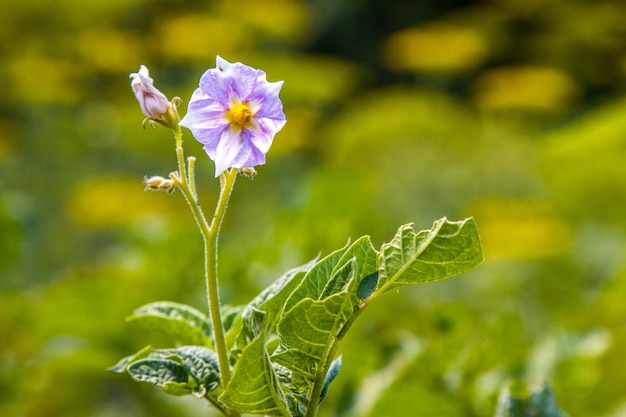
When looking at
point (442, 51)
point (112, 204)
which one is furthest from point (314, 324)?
point (442, 51)

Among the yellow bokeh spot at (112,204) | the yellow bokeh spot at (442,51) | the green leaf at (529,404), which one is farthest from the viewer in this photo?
the yellow bokeh spot at (442,51)

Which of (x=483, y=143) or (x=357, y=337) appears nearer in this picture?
(x=357, y=337)

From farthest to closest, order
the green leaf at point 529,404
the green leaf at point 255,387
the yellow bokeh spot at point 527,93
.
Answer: the yellow bokeh spot at point 527,93 → the green leaf at point 529,404 → the green leaf at point 255,387

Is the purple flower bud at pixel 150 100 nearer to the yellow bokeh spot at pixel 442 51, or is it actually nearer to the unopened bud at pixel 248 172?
the unopened bud at pixel 248 172

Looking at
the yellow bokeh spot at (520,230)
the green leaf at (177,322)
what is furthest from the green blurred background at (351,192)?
the green leaf at (177,322)

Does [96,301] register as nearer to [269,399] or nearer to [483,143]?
[269,399]

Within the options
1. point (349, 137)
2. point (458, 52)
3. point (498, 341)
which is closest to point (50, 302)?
point (498, 341)

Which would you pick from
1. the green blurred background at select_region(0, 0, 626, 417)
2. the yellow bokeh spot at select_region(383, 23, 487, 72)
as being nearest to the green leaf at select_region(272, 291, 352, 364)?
the green blurred background at select_region(0, 0, 626, 417)
